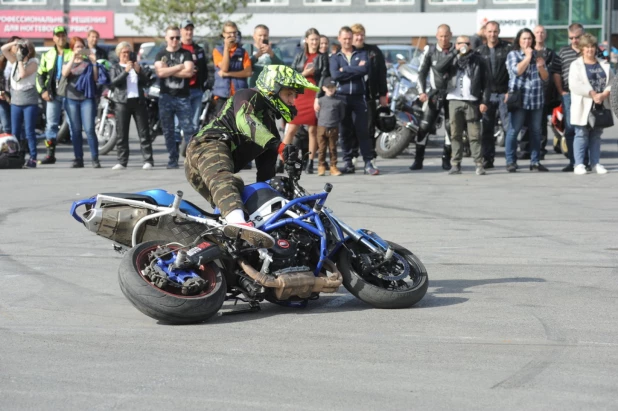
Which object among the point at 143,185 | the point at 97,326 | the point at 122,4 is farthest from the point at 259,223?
the point at 122,4

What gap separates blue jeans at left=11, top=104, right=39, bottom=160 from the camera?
55.3 ft

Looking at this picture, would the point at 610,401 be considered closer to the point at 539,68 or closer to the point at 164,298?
the point at 164,298

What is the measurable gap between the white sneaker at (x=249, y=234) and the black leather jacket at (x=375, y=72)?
946 centimetres

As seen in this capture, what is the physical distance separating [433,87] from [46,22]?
4721 cm

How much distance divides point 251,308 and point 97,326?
1009mm

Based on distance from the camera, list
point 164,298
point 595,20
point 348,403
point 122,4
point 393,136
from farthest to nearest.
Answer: point 122,4, point 595,20, point 393,136, point 164,298, point 348,403

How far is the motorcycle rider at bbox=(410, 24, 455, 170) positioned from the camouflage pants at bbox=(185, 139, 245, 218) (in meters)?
8.70

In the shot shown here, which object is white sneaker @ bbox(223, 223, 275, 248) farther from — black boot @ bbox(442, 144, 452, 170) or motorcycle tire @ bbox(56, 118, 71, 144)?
motorcycle tire @ bbox(56, 118, 71, 144)

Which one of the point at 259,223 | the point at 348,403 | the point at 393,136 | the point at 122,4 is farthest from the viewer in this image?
the point at 122,4

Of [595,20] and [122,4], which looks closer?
[595,20]

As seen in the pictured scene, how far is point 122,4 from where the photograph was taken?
194 feet

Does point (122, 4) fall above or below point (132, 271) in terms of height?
above

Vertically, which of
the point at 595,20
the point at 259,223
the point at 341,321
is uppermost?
the point at 595,20

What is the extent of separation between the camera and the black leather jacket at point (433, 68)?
1554 centimetres
